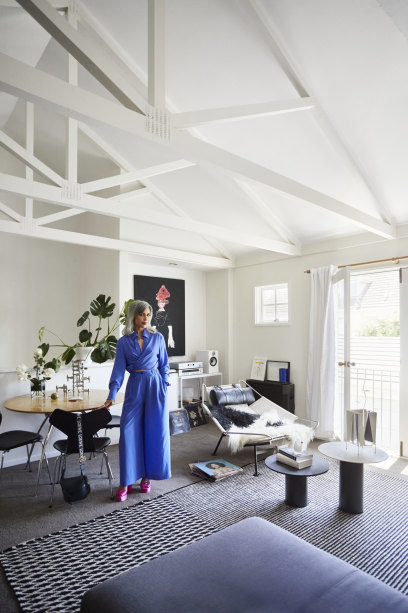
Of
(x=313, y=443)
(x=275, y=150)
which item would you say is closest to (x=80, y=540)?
(x=313, y=443)

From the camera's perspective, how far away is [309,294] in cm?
521

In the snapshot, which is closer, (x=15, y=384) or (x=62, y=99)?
(x=62, y=99)

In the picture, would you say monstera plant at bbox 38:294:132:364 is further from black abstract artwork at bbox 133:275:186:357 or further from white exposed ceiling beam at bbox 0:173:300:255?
black abstract artwork at bbox 133:275:186:357

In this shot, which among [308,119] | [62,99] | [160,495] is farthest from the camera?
[308,119]

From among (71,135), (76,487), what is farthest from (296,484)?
(71,135)

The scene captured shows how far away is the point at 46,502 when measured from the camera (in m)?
3.04

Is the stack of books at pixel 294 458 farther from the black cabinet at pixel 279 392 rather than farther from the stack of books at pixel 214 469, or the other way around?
the black cabinet at pixel 279 392

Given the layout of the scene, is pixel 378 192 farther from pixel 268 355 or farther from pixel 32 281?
pixel 32 281

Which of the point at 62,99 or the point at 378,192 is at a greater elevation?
the point at 378,192

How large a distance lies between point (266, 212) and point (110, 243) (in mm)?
2079

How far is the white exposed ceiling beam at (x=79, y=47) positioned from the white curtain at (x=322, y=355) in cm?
347

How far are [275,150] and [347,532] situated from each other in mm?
3446

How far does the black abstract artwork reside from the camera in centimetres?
592

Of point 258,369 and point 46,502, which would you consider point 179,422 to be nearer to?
point 258,369
